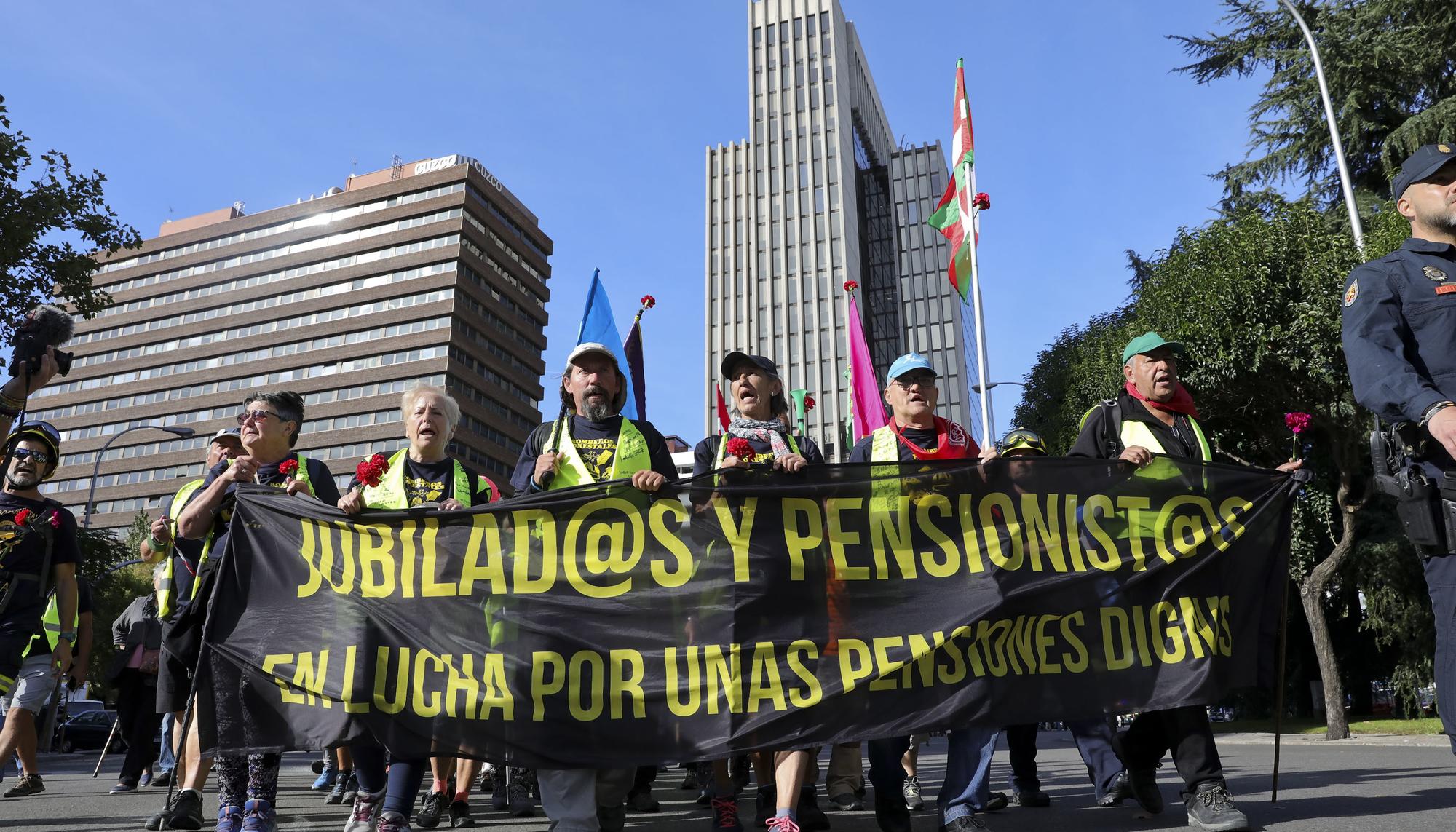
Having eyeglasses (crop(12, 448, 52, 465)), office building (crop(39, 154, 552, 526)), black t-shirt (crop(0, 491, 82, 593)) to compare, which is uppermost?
office building (crop(39, 154, 552, 526))

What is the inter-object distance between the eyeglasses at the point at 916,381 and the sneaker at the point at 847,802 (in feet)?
9.02

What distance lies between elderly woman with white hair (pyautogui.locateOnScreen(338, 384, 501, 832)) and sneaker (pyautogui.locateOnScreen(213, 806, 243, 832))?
0.44 metres

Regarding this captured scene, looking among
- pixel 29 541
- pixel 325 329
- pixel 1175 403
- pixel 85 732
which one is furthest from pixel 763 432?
pixel 325 329

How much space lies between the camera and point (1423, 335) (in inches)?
131

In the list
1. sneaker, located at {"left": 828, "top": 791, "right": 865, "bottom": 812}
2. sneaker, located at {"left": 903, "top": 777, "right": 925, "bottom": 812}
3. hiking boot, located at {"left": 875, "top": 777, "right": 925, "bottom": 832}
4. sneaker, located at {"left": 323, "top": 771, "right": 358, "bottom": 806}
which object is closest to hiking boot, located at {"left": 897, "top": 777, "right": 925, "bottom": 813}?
sneaker, located at {"left": 903, "top": 777, "right": 925, "bottom": 812}

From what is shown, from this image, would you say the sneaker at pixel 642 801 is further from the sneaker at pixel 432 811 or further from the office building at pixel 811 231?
the office building at pixel 811 231

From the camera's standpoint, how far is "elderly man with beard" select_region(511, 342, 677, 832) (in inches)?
187

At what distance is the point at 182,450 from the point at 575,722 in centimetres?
9435

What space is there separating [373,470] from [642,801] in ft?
10.1

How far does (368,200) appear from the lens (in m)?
89.7

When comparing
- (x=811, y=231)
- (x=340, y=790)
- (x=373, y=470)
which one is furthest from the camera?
(x=811, y=231)

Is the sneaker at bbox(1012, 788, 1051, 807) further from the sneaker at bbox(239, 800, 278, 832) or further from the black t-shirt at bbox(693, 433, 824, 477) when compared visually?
the sneaker at bbox(239, 800, 278, 832)

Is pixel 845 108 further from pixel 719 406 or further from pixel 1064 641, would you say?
pixel 1064 641

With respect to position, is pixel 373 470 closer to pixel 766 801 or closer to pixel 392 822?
pixel 392 822
